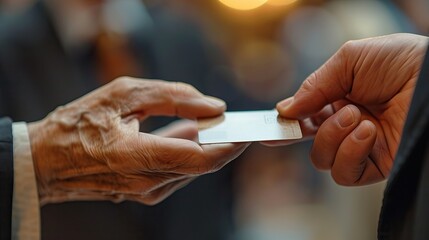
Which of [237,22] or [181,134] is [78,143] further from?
[237,22]

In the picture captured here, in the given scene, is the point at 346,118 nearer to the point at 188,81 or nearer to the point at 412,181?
the point at 412,181

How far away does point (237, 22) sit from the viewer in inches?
77.5

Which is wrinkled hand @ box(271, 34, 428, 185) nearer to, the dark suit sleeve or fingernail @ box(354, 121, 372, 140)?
fingernail @ box(354, 121, 372, 140)

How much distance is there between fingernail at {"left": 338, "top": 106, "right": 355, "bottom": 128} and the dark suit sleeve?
0.48 meters

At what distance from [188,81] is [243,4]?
642 millimetres

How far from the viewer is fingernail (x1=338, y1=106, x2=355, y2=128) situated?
0.67 metres

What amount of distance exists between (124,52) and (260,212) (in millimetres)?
603

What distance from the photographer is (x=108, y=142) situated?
2.40 ft

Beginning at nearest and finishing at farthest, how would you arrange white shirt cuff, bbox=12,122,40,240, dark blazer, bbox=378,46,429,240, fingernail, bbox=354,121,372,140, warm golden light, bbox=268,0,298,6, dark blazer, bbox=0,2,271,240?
dark blazer, bbox=378,46,429,240 < fingernail, bbox=354,121,372,140 < white shirt cuff, bbox=12,122,40,240 < dark blazer, bbox=0,2,271,240 < warm golden light, bbox=268,0,298,6

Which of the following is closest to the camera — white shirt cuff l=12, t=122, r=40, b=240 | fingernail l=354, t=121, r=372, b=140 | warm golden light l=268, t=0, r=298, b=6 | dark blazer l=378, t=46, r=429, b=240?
dark blazer l=378, t=46, r=429, b=240

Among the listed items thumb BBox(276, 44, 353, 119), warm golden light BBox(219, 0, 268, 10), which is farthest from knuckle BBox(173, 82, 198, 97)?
warm golden light BBox(219, 0, 268, 10)

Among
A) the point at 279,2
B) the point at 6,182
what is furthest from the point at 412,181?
the point at 279,2

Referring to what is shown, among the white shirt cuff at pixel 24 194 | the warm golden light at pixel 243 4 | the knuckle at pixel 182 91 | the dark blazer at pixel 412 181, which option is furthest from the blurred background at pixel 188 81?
the dark blazer at pixel 412 181

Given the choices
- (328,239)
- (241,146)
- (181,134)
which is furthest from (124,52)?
(328,239)
